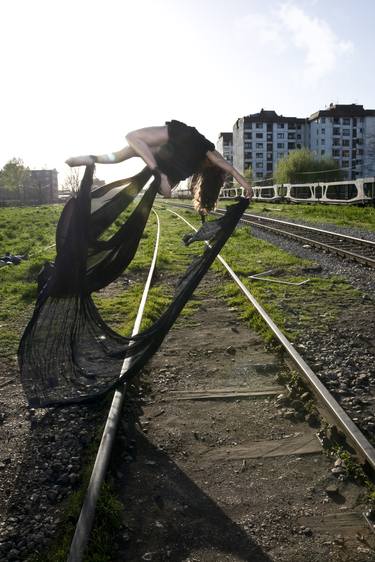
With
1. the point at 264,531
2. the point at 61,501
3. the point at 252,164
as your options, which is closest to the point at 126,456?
the point at 61,501

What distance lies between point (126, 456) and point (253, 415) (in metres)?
1.10

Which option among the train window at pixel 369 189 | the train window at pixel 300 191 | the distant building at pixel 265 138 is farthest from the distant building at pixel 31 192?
the train window at pixel 369 189

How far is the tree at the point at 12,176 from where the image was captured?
95.1 meters

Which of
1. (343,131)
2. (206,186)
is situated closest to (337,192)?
(206,186)

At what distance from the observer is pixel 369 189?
1091 inches

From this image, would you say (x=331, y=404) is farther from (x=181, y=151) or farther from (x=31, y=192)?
(x=31, y=192)

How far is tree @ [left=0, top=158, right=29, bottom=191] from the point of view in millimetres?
95125

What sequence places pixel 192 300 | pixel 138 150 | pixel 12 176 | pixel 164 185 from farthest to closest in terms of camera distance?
pixel 12 176
pixel 192 300
pixel 164 185
pixel 138 150

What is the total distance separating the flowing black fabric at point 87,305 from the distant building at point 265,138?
10806cm

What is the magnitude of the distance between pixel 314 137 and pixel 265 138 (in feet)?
36.0

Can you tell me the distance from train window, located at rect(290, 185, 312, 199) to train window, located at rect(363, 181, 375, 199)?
1112 cm

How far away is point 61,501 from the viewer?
2832 mm

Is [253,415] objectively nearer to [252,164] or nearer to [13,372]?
[13,372]

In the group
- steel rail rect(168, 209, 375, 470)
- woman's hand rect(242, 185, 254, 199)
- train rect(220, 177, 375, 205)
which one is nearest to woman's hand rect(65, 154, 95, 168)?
woman's hand rect(242, 185, 254, 199)
